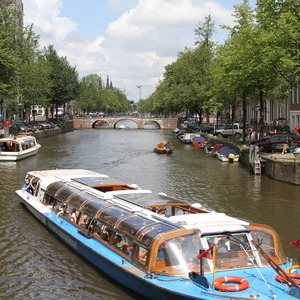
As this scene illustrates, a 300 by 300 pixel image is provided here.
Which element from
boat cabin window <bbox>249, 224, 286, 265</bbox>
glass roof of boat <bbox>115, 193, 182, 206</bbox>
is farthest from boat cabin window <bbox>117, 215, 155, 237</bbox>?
boat cabin window <bbox>249, 224, 286, 265</bbox>

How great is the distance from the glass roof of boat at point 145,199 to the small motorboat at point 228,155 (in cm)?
2487

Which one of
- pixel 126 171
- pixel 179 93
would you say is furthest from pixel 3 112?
pixel 126 171

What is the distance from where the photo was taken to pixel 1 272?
1370cm

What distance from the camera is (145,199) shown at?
14.5 m

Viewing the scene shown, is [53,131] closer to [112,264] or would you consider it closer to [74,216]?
[74,216]

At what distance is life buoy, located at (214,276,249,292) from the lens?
380 inches

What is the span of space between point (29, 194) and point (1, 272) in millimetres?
6848

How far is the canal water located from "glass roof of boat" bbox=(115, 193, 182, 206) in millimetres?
2481

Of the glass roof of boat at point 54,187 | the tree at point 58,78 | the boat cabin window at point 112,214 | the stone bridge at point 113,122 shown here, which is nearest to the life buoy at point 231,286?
the boat cabin window at point 112,214

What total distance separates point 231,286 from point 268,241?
2.33 metres

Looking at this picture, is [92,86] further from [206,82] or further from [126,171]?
[126,171]

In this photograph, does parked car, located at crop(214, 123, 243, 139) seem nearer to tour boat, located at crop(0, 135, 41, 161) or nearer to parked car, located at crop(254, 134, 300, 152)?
parked car, located at crop(254, 134, 300, 152)

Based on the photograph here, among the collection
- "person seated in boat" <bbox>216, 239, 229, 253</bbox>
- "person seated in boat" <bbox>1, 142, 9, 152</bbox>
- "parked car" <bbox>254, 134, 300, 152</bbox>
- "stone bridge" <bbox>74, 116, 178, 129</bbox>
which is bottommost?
"person seated in boat" <bbox>216, 239, 229, 253</bbox>

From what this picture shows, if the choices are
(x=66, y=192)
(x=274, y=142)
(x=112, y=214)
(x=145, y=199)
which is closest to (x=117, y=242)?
(x=112, y=214)
